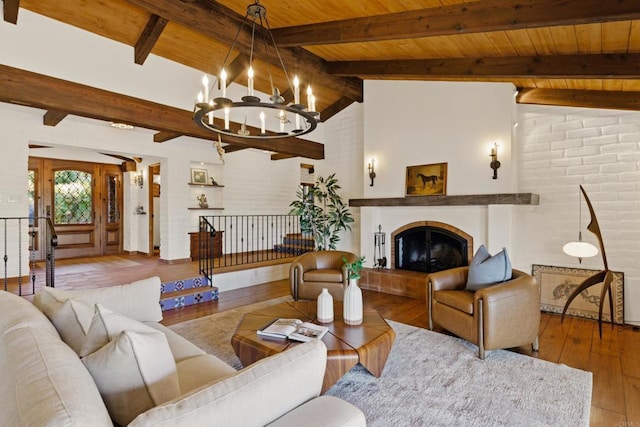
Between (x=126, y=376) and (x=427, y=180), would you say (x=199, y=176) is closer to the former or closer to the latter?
(x=427, y=180)

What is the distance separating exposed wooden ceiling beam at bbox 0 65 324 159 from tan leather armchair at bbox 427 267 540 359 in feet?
12.4

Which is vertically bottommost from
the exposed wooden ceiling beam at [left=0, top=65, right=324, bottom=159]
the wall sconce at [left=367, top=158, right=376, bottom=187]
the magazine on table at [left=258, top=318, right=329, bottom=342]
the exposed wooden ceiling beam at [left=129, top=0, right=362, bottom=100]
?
the magazine on table at [left=258, top=318, right=329, bottom=342]

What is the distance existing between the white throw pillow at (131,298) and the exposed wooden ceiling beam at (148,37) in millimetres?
2855

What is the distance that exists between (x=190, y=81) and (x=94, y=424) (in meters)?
4.92

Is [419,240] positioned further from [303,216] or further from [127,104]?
[127,104]

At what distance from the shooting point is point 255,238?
7977 millimetres

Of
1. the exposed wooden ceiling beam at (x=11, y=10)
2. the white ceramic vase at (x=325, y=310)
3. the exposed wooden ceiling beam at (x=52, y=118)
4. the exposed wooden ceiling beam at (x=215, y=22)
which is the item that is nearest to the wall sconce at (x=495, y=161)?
the exposed wooden ceiling beam at (x=215, y=22)

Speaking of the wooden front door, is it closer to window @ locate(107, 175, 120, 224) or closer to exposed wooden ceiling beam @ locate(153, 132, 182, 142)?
window @ locate(107, 175, 120, 224)

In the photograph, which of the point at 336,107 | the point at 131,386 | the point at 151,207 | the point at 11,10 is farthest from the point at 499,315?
the point at 151,207

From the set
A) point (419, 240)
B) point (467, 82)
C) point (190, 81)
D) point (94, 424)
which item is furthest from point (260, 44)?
point (94, 424)

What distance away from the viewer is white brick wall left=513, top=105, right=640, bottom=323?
152 inches

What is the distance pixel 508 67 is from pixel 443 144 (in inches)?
61.3

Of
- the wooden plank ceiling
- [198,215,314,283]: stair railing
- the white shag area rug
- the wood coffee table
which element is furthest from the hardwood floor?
the wooden plank ceiling

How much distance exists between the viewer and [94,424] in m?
0.81
